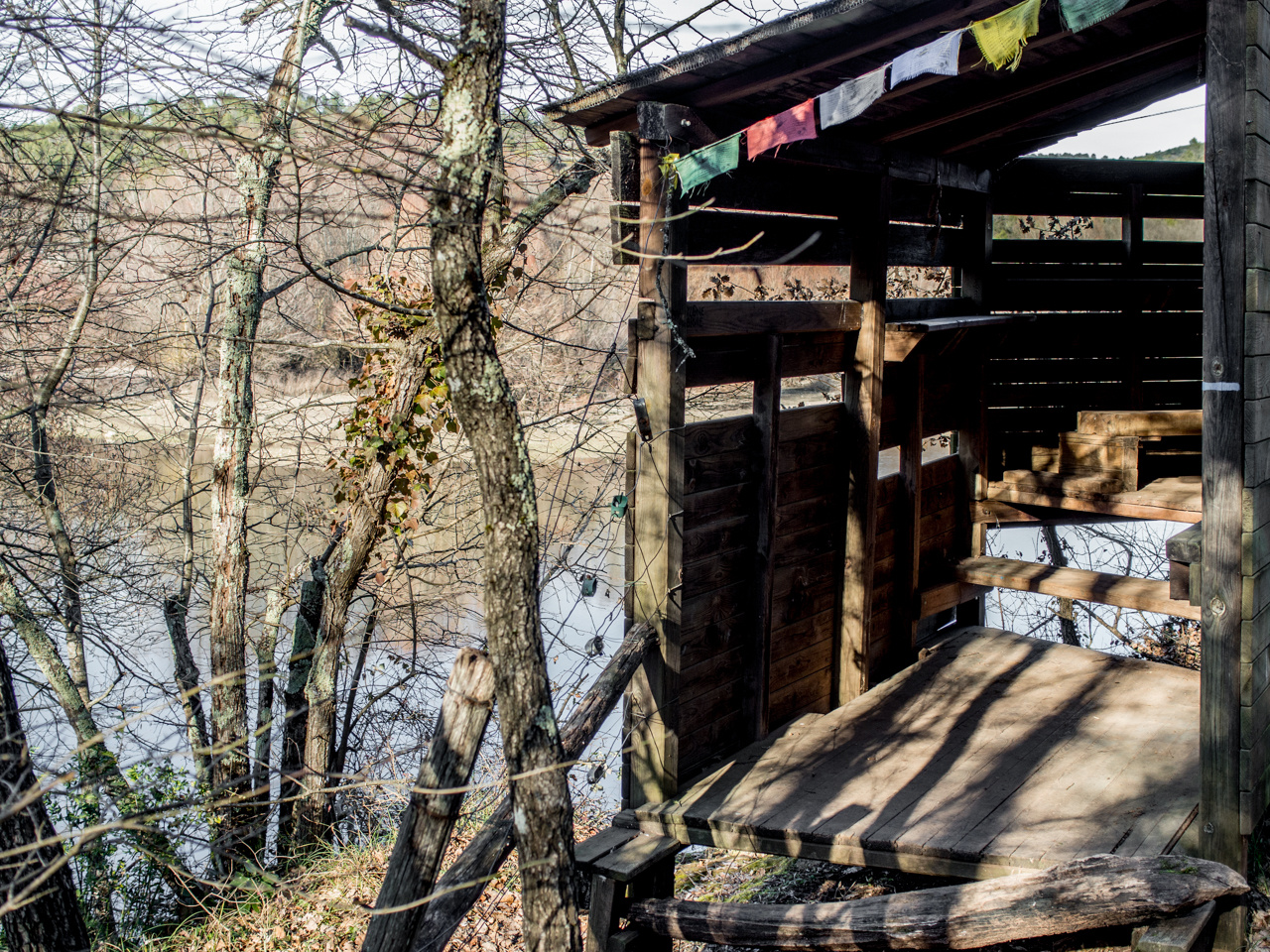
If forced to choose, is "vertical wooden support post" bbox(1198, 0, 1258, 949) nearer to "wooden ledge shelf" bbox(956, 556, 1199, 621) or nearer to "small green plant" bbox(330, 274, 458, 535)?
"wooden ledge shelf" bbox(956, 556, 1199, 621)

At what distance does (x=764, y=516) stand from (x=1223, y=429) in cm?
186

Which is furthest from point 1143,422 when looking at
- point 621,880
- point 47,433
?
point 47,433

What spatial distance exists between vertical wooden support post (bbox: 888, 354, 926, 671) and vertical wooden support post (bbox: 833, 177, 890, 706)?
1.45 feet

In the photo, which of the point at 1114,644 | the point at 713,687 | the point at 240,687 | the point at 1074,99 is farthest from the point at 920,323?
the point at 1114,644

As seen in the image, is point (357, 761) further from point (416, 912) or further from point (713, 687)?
point (416, 912)

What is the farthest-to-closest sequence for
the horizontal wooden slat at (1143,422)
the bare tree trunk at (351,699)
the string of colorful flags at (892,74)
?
1. the bare tree trunk at (351,699)
2. the horizontal wooden slat at (1143,422)
3. the string of colorful flags at (892,74)

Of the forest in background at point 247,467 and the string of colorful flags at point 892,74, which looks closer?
the string of colorful flags at point 892,74

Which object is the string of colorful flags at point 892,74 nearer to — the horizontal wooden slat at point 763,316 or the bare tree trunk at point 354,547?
the horizontal wooden slat at point 763,316

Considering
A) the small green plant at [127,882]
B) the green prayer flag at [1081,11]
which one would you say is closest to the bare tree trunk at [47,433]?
the small green plant at [127,882]

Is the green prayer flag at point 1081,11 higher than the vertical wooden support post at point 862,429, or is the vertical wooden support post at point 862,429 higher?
the green prayer flag at point 1081,11

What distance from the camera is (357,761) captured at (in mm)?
7340

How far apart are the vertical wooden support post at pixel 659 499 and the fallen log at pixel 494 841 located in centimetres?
14

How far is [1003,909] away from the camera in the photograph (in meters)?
3.30

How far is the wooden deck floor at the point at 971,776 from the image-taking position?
3.82m
